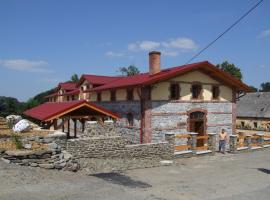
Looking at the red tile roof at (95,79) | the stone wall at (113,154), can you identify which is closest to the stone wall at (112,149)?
the stone wall at (113,154)

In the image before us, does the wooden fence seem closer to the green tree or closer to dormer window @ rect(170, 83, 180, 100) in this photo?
dormer window @ rect(170, 83, 180, 100)

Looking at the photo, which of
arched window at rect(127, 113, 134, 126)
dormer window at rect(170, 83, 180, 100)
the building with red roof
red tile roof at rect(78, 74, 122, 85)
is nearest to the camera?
the building with red roof

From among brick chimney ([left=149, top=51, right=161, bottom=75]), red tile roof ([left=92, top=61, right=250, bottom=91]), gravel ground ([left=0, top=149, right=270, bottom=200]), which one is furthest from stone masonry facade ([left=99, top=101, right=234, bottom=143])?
gravel ground ([left=0, top=149, right=270, bottom=200])

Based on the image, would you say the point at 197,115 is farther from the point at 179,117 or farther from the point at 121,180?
the point at 121,180

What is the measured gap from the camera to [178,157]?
18031 mm

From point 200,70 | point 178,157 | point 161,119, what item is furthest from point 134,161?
point 200,70

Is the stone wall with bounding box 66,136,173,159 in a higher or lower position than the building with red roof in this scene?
lower

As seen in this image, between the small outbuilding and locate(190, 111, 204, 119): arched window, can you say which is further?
the small outbuilding

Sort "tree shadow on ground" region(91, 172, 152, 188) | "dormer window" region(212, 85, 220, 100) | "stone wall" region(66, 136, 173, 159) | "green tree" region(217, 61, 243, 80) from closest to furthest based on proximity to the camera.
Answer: "tree shadow on ground" region(91, 172, 152, 188)
"stone wall" region(66, 136, 173, 159)
"dormer window" region(212, 85, 220, 100)
"green tree" region(217, 61, 243, 80)

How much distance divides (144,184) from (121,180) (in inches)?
37.5

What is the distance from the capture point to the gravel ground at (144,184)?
384 inches

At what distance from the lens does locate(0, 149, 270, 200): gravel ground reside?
32.0ft

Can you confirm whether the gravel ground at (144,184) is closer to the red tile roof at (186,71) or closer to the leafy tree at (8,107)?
the red tile roof at (186,71)

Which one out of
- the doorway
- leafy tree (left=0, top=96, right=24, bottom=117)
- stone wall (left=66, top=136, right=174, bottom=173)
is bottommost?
stone wall (left=66, top=136, right=174, bottom=173)
